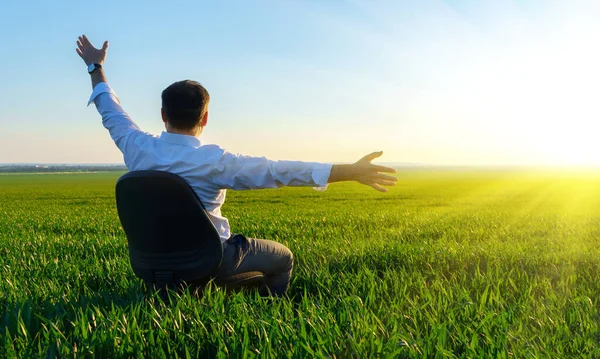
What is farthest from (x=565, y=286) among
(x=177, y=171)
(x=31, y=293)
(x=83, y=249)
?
(x=83, y=249)

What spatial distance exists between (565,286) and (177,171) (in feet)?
12.2

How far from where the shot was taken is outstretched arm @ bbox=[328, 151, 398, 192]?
9.95 ft

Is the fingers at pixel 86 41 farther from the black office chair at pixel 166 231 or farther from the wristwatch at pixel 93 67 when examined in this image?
the black office chair at pixel 166 231

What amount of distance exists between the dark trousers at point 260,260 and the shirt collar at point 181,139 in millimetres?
846

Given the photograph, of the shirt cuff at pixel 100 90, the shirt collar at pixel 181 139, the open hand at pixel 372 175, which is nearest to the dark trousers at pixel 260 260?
the shirt collar at pixel 181 139

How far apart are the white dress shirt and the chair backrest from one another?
0.15m

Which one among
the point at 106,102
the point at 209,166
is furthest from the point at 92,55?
the point at 209,166

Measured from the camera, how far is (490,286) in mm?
4449

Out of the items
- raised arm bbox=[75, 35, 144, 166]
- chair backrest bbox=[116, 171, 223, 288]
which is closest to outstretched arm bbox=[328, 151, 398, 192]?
chair backrest bbox=[116, 171, 223, 288]

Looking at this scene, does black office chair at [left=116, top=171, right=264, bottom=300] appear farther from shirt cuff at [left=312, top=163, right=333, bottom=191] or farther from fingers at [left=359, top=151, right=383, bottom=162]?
fingers at [left=359, top=151, right=383, bottom=162]

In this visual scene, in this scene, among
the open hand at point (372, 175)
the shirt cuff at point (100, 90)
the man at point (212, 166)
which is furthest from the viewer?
the shirt cuff at point (100, 90)

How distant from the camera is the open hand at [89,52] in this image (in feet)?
14.2

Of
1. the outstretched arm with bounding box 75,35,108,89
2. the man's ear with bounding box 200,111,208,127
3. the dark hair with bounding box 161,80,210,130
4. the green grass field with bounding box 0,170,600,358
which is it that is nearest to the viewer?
the green grass field with bounding box 0,170,600,358

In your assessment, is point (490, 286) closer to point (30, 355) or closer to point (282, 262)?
point (282, 262)
